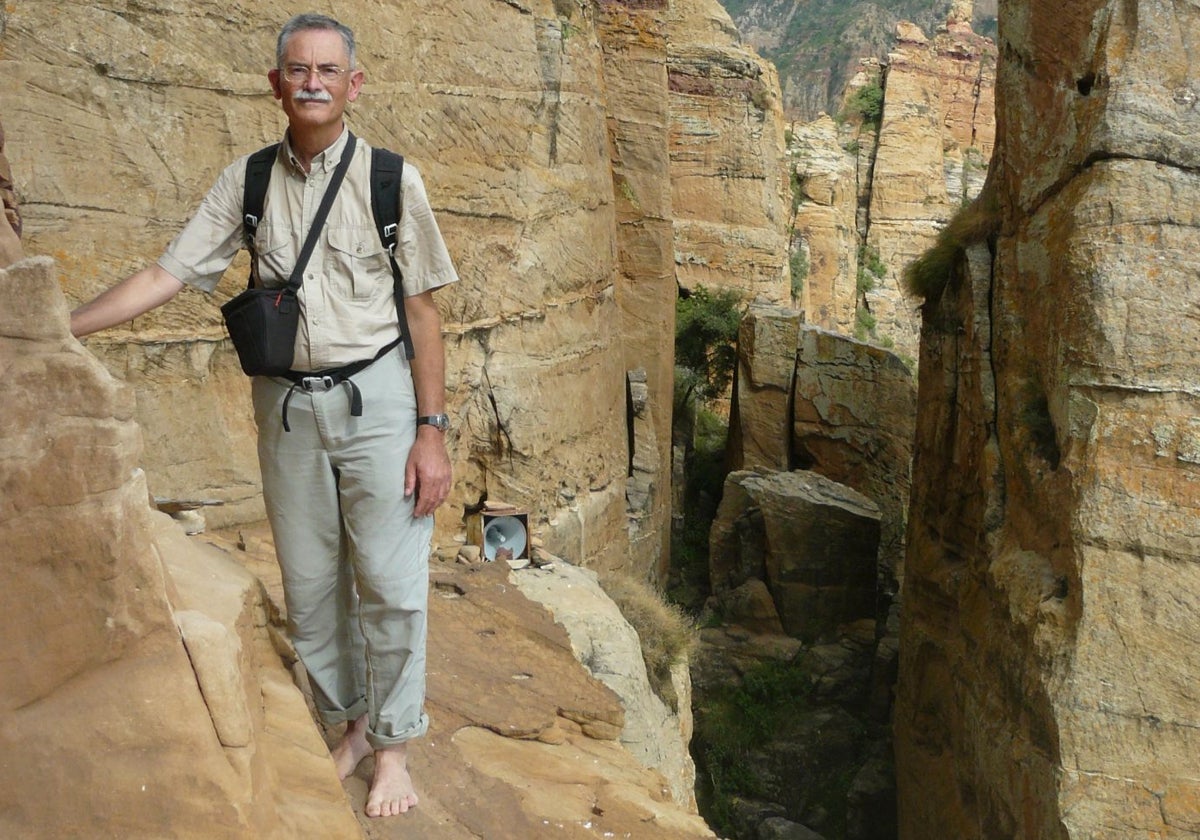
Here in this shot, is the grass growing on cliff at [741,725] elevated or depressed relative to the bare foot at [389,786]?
depressed

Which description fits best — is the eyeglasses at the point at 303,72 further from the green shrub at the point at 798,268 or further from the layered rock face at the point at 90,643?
the green shrub at the point at 798,268

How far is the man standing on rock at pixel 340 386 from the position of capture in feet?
8.93

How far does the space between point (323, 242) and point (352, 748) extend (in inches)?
60.4

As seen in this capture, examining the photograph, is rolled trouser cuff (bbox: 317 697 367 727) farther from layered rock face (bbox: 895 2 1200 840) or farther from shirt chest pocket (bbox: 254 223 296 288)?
layered rock face (bbox: 895 2 1200 840)

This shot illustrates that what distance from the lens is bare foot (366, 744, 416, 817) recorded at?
3111 mm

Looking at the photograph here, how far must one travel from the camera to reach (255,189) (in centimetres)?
278

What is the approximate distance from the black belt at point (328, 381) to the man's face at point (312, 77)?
62 centimetres

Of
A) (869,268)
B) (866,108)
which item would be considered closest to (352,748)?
(869,268)

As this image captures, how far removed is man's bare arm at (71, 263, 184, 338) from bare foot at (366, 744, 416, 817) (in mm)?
1421

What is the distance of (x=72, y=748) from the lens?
2324 mm

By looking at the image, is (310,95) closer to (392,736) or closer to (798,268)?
(392,736)

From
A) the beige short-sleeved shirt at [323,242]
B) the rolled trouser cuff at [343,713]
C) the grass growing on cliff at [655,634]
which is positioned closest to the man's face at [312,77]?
the beige short-sleeved shirt at [323,242]

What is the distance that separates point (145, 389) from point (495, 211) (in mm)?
2858

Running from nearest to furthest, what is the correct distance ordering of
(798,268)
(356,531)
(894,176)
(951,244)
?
(356,531), (951,244), (798,268), (894,176)
